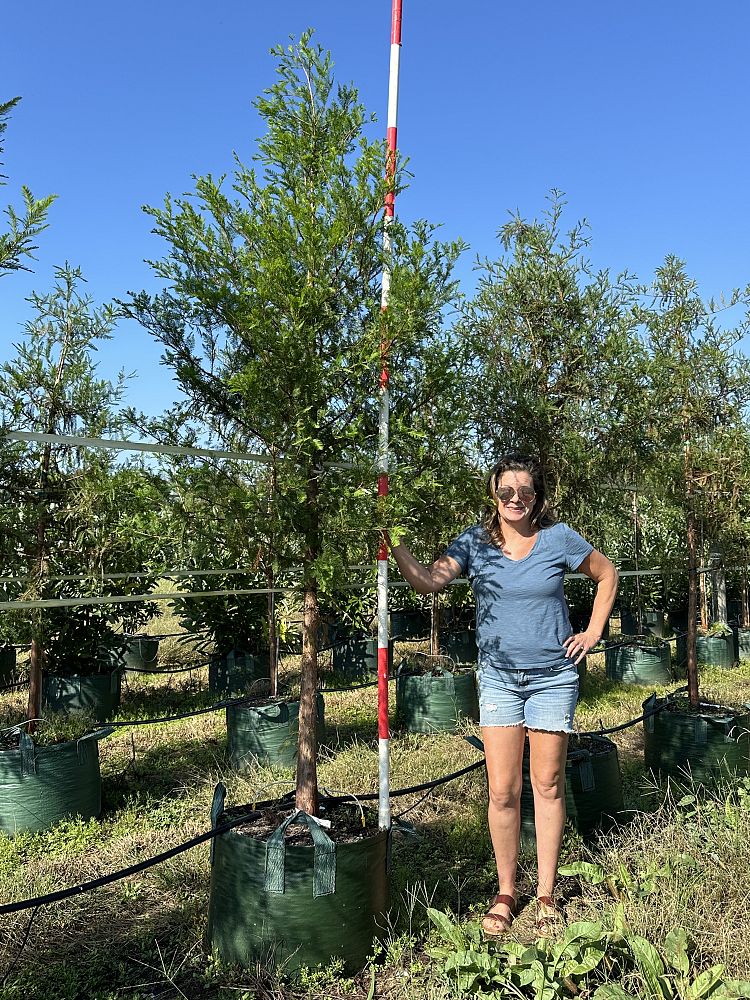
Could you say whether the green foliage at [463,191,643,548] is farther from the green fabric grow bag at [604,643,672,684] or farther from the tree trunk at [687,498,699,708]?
the green fabric grow bag at [604,643,672,684]

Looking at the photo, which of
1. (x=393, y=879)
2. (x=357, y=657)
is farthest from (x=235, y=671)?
(x=393, y=879)

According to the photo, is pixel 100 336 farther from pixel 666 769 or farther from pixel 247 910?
pixel 666 769

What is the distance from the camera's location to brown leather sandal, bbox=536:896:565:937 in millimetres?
2744

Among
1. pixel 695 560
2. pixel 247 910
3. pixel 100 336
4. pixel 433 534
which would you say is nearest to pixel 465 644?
pixel 433 534

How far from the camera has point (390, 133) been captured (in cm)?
295

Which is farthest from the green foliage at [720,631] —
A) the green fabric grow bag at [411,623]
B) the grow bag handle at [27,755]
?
the grow bag handle at [27,755]

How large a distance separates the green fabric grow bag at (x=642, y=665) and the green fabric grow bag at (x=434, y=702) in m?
2.60

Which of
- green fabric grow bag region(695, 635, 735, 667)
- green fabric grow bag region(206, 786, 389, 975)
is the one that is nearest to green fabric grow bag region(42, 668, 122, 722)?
green fabric grow bag region(206, 786, 389, 975)

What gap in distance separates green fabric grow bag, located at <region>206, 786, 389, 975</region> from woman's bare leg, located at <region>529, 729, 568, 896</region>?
703 mm

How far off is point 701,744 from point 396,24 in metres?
4.00

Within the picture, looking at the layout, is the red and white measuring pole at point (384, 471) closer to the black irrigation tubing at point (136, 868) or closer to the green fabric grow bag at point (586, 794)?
the black irrigation tubing at point (136, 868)

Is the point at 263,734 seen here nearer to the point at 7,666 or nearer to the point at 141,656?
the point at 7,666

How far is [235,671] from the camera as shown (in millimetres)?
7309

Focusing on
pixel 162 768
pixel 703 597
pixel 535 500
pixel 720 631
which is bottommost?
pixel 162 768
